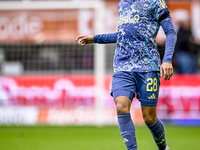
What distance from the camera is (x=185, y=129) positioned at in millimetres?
7812

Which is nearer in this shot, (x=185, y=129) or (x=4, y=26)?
(x=185, y=129)

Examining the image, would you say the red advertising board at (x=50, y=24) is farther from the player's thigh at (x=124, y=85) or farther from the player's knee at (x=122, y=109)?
the player's knee at (x=122, y=109)

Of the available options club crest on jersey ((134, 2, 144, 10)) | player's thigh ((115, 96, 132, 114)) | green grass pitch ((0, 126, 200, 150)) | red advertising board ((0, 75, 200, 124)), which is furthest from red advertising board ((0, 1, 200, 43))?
player's thigh ((115, 96, 132, 114))

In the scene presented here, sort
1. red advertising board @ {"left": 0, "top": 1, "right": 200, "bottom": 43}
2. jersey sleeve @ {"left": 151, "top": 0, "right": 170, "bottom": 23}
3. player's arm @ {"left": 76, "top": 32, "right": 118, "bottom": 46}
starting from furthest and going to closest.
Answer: red advertising board @ {"left": 0, "top": 1, "right": 200, "bottom": 43}
player's arm @ {"left": 76, "top": 32, "right": 118, "bottom": 46}
jersey sleeve @ {"left": 151, "top": 0, "right": 170, "bottom": 23}

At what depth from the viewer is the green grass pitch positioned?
542 centimetres

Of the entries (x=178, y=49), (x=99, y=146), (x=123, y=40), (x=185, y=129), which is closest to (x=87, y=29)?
(x=178, y=49)

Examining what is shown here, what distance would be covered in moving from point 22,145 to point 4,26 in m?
4.16

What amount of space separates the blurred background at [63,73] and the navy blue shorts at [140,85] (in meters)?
4.91

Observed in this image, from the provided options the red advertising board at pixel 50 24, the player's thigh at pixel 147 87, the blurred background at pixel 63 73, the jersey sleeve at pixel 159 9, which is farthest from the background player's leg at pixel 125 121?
the red advertising board at pixel 50 24

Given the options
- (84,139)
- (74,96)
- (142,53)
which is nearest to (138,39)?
(142,53)

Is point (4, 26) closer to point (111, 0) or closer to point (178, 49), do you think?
point (111, 0)

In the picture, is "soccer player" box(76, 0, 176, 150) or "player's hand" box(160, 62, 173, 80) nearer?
"player's hand" box(160, 62, 173, 80)

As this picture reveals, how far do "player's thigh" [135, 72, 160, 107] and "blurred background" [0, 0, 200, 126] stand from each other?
491 cm

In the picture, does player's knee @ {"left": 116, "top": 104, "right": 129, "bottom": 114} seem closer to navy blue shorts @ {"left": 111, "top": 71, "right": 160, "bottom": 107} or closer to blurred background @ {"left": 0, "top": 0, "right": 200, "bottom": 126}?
navy blue shorts @ {"left": 111, "top": 71, "right": 160, "bottom": 107}
